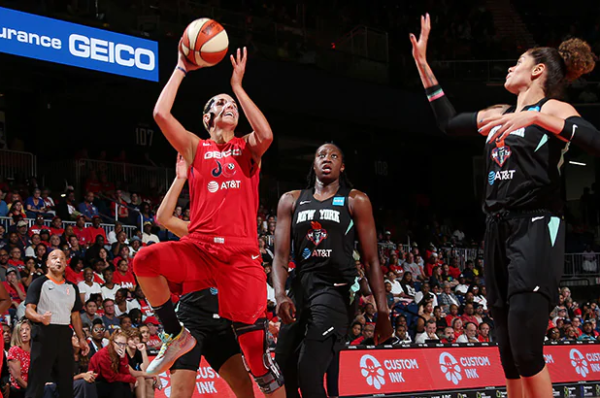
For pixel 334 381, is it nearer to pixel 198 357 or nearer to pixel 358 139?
pixel 198 357

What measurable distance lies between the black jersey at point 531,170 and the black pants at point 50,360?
652cm

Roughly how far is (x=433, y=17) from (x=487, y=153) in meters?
23.6

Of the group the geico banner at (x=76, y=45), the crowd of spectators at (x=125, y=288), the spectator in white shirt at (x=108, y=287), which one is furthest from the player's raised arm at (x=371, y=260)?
the geico banner at (x=76, y=45)

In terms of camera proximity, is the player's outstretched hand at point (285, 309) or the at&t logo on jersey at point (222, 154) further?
the player's outstretched hand at point (285, 309)

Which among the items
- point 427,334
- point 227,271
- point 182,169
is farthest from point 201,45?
point 427,334

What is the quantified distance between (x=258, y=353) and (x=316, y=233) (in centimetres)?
115

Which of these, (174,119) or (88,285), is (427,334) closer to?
(88,285)

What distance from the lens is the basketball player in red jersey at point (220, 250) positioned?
217 inches

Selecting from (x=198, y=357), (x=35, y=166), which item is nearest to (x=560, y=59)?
(x=198, y=357)

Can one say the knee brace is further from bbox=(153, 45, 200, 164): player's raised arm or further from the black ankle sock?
bbox=(153, 45, 200, 164): player's raised arm

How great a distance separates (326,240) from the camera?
20.6 ft

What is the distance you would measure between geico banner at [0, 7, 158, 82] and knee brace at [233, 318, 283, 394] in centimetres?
1201

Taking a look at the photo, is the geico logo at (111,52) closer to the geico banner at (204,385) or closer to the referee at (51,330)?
the referee at (51,330)

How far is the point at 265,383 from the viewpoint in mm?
5621
